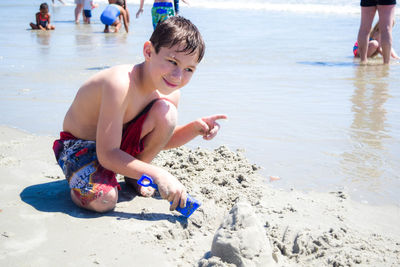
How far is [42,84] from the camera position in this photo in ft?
16.1

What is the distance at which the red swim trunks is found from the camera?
2.23m

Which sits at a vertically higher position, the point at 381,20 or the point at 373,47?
the point at 381,20

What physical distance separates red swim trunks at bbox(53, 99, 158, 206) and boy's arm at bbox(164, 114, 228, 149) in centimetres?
24

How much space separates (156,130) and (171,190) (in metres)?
0.57

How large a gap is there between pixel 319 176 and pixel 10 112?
273 centimetres

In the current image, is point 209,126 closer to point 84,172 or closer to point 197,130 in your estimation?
point 197,130

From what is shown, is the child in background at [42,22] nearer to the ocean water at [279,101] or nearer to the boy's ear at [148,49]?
the ocean water at [279,101]

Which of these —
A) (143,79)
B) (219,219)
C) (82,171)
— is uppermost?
(143,79)

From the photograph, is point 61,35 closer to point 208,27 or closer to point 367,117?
point 208,27

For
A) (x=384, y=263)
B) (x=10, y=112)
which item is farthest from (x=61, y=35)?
(x=384, y=263)

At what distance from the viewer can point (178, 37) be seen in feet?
7.03

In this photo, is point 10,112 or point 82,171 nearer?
point 82,171

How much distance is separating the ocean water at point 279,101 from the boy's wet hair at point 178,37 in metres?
1.03

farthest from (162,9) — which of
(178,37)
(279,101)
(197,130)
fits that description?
(178,37)
